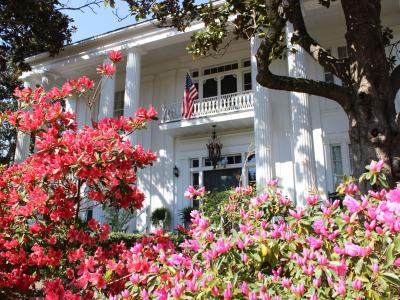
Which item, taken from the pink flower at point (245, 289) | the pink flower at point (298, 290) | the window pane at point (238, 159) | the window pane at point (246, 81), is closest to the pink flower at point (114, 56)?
the pink flower at point (245, 289)

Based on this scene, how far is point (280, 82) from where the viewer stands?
4.70 m

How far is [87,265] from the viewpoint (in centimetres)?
304

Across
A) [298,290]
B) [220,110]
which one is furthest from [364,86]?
[220,110]

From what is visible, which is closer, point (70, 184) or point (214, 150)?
point (70, 184)

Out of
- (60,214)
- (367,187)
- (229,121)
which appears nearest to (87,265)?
(60,214)

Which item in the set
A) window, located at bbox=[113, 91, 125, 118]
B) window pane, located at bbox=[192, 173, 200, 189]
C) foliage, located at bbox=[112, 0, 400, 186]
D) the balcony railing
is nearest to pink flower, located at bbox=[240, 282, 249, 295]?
foliage, located at bbox=[112, 0, 400, 186]

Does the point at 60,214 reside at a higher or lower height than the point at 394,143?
lower

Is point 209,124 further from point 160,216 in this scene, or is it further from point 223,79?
point 160,216

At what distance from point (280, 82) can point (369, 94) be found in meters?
1.06

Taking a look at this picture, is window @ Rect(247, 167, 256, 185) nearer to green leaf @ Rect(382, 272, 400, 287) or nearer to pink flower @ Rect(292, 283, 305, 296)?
pink flower @ Rect(292, 283, 305, 296)

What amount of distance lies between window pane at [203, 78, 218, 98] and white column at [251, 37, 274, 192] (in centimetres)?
310

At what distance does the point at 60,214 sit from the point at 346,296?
2.60 metres

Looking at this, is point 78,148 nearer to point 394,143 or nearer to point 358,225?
point 358,225

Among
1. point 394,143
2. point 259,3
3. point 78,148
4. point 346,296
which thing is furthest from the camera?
point 259,3
